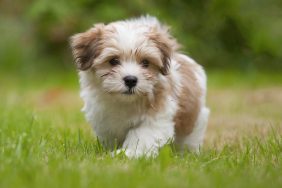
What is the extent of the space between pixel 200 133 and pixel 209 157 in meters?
1.38

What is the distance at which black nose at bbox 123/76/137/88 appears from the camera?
16.8ft

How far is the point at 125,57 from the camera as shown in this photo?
17.3ft

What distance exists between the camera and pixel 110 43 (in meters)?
5.31

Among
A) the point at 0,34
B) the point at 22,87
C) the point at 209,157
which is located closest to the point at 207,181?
the point at 209,157

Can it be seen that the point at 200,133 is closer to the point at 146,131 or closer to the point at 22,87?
the point at 146,131

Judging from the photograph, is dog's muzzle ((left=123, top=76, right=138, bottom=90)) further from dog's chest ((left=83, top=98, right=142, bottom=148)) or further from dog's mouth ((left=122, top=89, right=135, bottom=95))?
dog's chest ((left=83, top=98, right=142, bottom=148))

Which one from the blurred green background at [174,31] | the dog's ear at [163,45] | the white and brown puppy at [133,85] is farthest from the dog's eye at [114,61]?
the blurred green background at [174,31]

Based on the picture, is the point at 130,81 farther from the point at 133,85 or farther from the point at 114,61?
the point at 114,61

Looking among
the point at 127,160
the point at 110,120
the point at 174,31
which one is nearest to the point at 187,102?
the point at 110,120

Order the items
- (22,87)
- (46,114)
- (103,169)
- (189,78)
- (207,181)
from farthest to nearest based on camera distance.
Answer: (22,87) < (46,114) < (189,78) < (103,169) < (207,181)

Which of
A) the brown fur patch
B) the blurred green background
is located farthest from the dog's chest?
the blurred green background

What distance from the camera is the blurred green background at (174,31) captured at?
43.3 ft

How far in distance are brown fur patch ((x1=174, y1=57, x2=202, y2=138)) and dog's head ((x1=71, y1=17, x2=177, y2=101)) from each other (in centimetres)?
40

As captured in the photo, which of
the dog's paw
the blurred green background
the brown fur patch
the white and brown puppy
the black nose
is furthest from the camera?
the blurred green background
